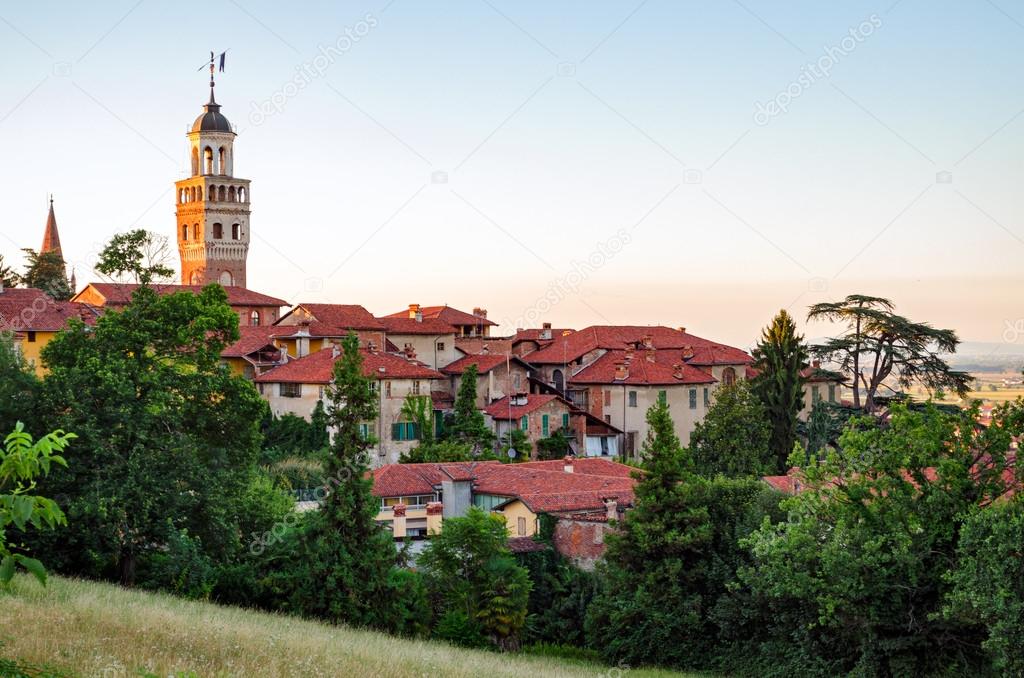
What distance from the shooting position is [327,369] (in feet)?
172

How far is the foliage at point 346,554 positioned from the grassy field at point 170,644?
7.19 metres

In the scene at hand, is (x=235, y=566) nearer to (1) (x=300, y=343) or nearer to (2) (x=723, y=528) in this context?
(2) (x=723, y=528)

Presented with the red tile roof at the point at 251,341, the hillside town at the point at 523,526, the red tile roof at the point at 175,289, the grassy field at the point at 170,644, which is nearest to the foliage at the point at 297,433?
the hillside town at the point at 523,526

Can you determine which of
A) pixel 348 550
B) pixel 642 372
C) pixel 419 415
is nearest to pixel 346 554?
pixel 348 550

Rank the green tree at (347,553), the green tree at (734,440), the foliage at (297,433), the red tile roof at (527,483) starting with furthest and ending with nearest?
1. the foliage at (297,433)
2. the green tree at (734,440)
3. the red tile roof at (527,483)
4. the green tree at (347,553)

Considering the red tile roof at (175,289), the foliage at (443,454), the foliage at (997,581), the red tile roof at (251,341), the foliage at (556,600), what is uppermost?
the red tile roof at (175,289)

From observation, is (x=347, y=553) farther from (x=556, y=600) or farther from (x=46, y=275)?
(x=46, y=275)

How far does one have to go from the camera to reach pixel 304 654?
1498 cm

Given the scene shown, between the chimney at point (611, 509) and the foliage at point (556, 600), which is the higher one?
the chimney at point (611, 509)

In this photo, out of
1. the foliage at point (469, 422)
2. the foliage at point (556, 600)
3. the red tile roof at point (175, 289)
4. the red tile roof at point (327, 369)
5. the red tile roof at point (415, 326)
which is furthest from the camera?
the red tile roof at point (415, 326)

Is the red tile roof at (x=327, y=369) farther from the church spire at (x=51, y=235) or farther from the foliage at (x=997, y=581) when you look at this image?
the church spire at (x=51, y=235)

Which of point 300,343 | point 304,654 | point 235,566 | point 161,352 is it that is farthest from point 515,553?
point 300,343

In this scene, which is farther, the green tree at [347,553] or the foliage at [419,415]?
the foliage at [419,415]

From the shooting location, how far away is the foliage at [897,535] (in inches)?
959
